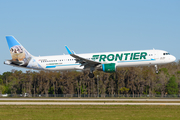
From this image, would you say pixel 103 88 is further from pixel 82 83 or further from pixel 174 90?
pixel 174 90

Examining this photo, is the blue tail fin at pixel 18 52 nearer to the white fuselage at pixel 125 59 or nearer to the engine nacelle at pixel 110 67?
the white fuselage at pixel 125 59

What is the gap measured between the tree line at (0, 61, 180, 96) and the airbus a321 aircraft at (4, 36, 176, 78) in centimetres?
3425

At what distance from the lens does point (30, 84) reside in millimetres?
88375

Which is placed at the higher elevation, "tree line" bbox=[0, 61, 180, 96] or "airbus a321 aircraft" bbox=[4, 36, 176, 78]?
"airbus a321 aircraft" bbox=[4, 36, 176, 78]

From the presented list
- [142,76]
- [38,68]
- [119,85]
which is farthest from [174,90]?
[38,68]

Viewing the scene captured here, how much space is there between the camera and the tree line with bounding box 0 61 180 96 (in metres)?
84.4
